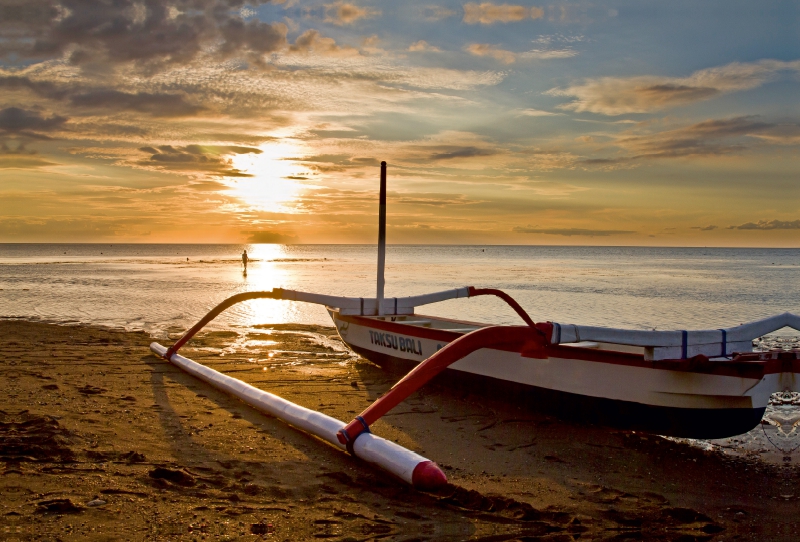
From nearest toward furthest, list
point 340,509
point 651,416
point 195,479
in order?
point 340,509
point 195,479
point 651,416

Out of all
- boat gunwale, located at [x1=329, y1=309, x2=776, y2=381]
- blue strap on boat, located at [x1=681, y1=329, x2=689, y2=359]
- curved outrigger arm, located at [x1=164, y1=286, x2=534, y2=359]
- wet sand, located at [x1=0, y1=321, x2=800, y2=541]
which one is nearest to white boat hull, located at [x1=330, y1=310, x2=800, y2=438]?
boat gunwale, located at [x1=329, y1=309, x2=776, y2=381]

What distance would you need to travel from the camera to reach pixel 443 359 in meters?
5.27

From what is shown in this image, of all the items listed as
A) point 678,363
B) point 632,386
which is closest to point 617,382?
point 632,386

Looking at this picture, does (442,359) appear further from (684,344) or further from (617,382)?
(684,344)

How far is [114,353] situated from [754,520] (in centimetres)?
909

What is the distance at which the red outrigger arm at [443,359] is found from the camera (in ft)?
16.4

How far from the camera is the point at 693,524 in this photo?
13.1ft

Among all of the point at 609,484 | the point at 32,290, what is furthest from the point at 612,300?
the point at 32,290

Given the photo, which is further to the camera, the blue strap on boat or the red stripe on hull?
the blue strap on boat

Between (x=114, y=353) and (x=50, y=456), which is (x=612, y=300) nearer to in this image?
(x=114, y=353)

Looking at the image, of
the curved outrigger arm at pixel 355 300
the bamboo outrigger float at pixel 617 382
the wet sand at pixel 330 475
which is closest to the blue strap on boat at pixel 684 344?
the bamboo outrigger float at pixel 617 382

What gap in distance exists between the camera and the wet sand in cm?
355

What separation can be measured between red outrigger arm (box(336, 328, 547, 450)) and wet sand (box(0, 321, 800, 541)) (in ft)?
1.31

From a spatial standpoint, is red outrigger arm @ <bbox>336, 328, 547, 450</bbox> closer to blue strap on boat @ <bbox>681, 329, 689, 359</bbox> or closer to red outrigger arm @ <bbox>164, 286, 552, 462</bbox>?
red outrigger arm @ <bbox>164, 286, 552, 462</bbox>
